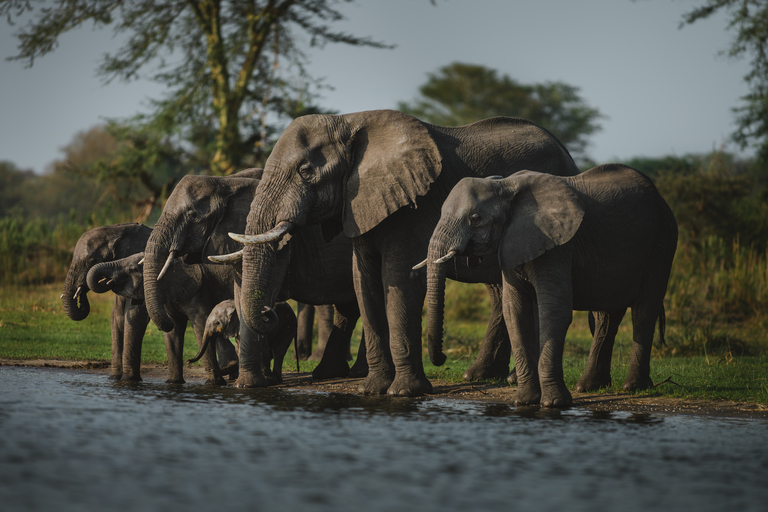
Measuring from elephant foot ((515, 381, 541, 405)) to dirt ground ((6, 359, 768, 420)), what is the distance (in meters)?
0.27

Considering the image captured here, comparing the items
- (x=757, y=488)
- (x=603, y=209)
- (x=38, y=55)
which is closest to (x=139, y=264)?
(x=603, y=209)

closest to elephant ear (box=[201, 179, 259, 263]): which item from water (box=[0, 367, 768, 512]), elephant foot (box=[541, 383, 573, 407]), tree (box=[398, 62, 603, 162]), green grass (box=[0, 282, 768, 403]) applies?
water (box=[0, 367, 768, 512])

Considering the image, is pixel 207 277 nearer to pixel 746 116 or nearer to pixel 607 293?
pixel 607 293

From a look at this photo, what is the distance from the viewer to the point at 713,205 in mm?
20047

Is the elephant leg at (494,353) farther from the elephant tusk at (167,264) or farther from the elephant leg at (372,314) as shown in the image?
the elephant tusk at (167,264)

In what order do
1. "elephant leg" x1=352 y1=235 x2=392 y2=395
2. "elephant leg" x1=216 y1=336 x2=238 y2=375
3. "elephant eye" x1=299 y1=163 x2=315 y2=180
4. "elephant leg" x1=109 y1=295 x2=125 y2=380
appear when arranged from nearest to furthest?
1. "elephant eye" x1=299 y1=163 x2=315 y2=180
2. "elephant leg" x1=352 y1=235 x2=392 y2=395
3. "elephant leg" x1=216 y1=336 x2=238 y2=375
4. "elephant leg" x1=109 y1=295 x2=125 y2=380

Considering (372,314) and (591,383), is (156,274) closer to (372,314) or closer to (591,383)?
(372,314)

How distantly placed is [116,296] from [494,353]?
406 cm

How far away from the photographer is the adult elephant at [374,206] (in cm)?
781

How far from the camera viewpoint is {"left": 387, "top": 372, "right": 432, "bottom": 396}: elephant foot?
7.77 m

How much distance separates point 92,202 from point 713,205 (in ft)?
156

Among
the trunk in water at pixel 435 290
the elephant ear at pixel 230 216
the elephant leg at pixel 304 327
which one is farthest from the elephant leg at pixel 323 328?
the trunk in water at pixel 435 290

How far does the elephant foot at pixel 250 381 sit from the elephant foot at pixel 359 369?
143 centimetres

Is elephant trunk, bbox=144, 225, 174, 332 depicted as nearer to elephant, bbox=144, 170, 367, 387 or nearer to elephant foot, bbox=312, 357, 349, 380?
elephant, bbox=144, 170, 367, 387
